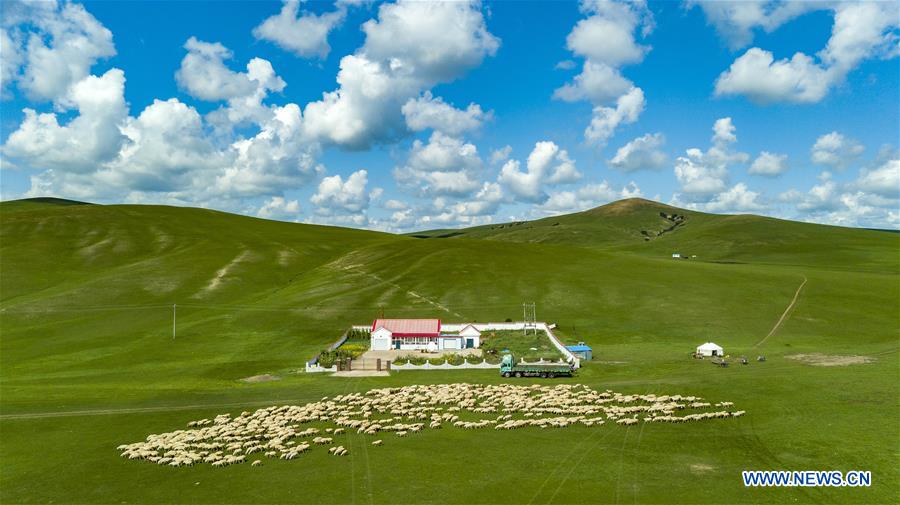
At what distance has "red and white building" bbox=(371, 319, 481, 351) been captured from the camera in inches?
3622

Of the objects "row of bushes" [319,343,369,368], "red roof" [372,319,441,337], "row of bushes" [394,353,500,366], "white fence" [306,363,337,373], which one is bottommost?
"white fence" [306,363,337,373]

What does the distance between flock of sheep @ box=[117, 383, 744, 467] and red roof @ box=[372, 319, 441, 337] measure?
119 feet

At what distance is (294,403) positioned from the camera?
5366cm

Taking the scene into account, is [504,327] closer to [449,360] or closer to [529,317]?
[529,317]

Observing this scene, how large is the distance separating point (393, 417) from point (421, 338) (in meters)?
44.6

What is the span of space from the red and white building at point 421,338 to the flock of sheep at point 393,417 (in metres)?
35.6

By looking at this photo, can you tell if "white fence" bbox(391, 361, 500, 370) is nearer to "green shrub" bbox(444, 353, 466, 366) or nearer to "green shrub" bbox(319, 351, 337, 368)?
"green shrub" bbox(444, 353, 466, 366)

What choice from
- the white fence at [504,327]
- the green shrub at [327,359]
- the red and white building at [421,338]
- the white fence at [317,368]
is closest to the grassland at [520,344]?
the white fence at [504,327]

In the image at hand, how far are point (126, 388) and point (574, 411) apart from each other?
173 ft

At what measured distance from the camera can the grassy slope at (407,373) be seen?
112ft

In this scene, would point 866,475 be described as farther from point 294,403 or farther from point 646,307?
point 646,307

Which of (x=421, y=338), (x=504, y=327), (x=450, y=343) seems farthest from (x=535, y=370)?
(x=504, y=327)

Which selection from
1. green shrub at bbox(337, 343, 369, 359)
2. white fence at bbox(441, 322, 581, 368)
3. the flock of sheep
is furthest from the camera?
white fence at bbox(441, 322, 581, 368)

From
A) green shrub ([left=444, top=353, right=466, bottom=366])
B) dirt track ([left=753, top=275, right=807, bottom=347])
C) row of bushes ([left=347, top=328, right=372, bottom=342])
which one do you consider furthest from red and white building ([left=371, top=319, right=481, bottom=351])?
dirt track ([left=753, top=275, right=807, bottom=347])
